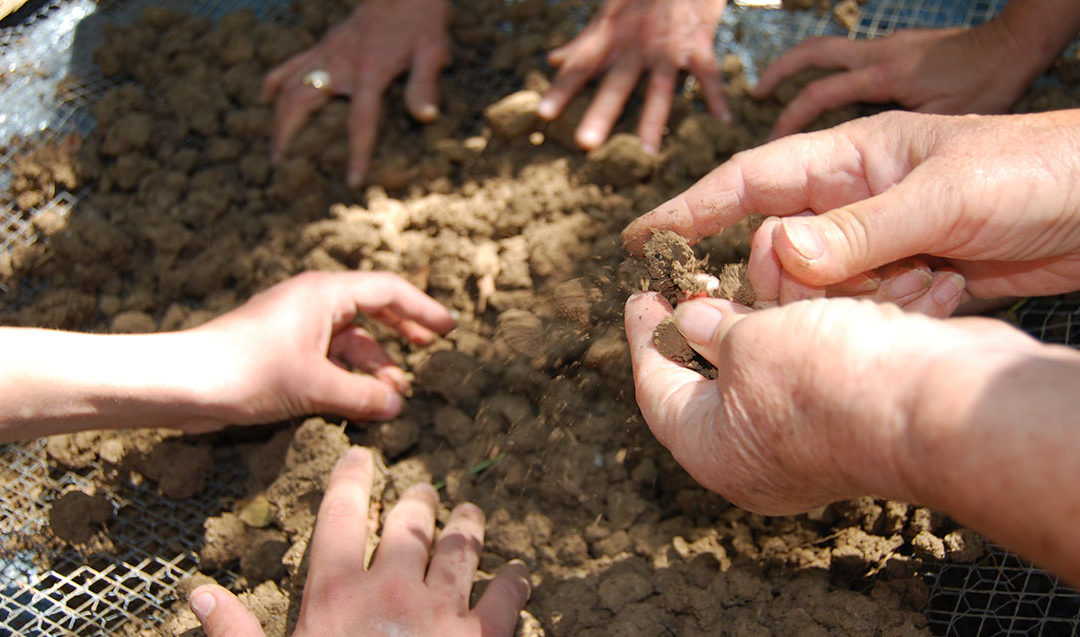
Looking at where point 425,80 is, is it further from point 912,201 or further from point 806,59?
point 912,201

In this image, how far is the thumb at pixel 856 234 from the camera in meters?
1.12

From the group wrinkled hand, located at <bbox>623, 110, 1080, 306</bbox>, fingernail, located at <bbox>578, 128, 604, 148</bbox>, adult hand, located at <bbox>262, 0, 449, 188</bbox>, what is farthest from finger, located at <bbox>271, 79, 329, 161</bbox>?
wrinkled hand, located at <bbox>623, 110, 1080, 306</bbox>

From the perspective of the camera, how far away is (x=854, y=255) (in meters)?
1.14

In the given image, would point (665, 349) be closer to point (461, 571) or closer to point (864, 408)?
point (864, 408)

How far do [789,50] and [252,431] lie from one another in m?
1.66

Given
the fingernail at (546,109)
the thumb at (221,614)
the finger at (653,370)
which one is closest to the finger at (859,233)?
the finger at (653,370)

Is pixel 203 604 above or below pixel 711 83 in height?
below

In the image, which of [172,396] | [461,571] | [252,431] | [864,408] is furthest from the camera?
[252,431]

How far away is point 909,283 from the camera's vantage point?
52.1 inches

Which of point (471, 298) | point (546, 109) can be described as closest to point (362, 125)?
point (546, 109)

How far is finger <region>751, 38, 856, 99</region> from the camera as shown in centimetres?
199

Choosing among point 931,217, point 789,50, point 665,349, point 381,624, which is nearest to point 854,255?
point 931,217

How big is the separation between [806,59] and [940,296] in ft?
3.00

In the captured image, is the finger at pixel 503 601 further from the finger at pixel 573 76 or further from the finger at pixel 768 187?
the finger at pixel 573 76
